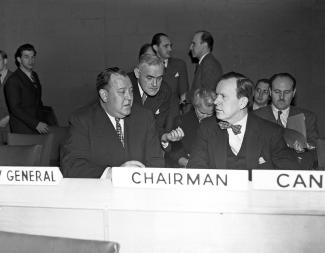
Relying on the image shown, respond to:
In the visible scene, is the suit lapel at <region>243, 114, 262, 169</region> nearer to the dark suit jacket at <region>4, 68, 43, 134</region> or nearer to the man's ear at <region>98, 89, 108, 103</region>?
the man's ear at <region>98, 89, 108, 103</region>

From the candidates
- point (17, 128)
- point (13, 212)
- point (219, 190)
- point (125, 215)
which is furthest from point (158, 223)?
point (17, 128)

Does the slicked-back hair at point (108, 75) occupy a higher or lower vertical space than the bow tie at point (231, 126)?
higher

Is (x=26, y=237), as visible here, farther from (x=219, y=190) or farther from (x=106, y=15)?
(x=106, y=15)

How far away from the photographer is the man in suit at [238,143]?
121 inches

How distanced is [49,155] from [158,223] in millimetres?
1864

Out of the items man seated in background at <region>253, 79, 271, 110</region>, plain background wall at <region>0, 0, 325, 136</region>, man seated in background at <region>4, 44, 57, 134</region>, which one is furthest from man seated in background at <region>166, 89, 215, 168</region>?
plain background wall at <region>0, 0, 325, 136</region>

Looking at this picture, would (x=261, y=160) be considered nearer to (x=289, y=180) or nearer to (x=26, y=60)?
(x=289, y=180)

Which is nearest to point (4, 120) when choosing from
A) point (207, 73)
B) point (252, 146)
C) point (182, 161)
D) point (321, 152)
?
point (207, 73)

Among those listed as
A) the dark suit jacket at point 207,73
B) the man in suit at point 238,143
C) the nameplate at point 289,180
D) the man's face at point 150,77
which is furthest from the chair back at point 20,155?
the dark suit jacket at point 207,73

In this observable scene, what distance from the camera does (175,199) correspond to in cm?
215

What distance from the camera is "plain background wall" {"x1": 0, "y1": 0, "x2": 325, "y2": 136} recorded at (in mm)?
6914

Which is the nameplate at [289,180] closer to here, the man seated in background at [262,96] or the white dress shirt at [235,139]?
the white dress shirt at [235,139]

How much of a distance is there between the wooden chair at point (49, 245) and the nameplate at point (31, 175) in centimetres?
91

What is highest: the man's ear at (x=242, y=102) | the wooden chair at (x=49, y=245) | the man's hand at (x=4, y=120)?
the man's ear at (x=242, y=102)
